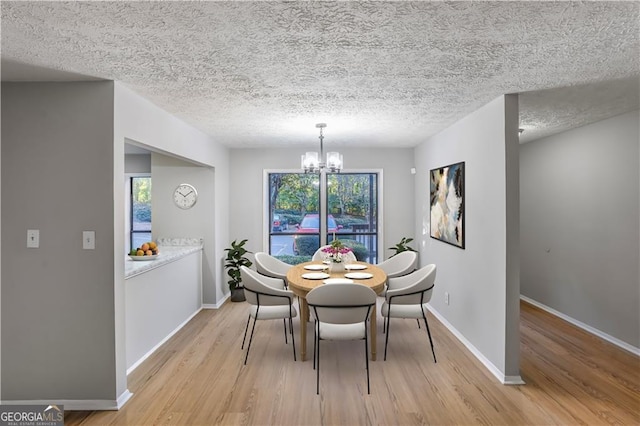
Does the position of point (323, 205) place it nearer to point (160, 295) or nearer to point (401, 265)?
point (401, 265)

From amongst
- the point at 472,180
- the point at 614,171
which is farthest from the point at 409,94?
the point at 614,171

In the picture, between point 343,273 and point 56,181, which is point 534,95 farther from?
point 56,181

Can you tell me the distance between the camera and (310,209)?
594 cm

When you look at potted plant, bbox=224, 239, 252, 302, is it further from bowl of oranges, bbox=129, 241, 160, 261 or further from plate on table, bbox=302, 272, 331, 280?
plate on table, bbox=302, 272, 331, 280

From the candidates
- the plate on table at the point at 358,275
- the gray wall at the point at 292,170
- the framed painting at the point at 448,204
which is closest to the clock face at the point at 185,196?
the gray wall at the point at 292,170

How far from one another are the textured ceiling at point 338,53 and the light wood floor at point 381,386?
229cm

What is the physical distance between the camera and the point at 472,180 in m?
3.54

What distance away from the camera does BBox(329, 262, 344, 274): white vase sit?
3.87 m

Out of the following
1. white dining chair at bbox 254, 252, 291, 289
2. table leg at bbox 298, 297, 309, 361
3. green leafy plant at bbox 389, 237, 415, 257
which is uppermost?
green leafy plant at bbox 389, 237, 415, 257

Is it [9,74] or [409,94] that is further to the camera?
A: [409,94]

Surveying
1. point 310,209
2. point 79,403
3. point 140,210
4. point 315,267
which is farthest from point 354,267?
point 140,210

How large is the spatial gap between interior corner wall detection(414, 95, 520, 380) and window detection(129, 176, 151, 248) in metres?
4.74

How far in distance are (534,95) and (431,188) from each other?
2.00 meters

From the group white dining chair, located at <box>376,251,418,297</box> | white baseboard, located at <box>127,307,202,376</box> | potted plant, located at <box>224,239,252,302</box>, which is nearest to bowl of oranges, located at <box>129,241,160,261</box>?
white baseboard, located at <box>127,307,202,376</box>
